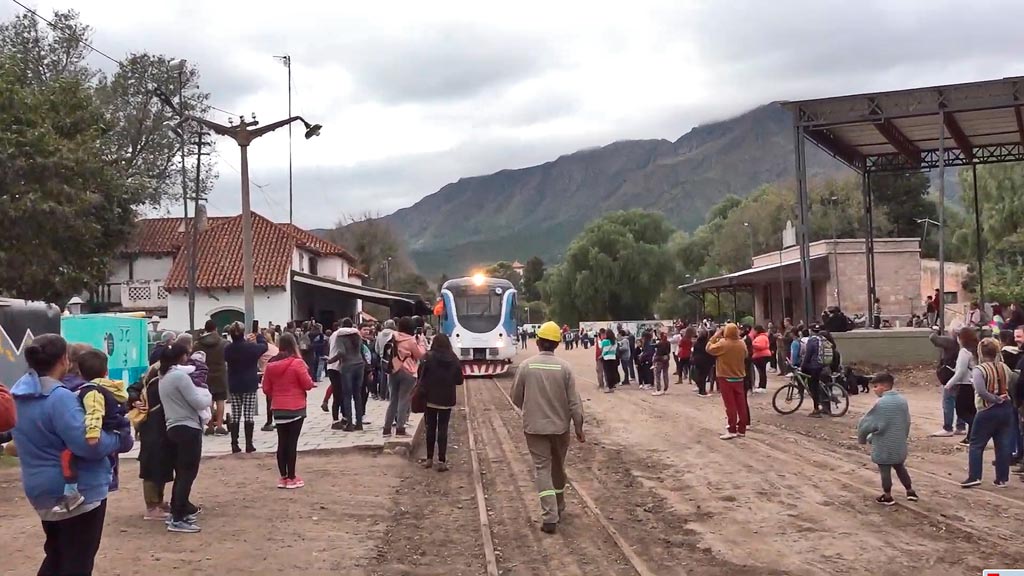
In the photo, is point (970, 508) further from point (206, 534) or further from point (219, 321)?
point (219, 321)

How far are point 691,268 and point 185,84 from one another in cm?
6149

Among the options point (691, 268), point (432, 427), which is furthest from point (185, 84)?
point (691, 268)

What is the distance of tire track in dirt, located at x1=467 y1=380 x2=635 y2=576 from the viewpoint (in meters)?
7.16

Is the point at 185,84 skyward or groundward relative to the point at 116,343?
skyward

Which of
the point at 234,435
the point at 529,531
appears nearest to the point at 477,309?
the point at 234,435

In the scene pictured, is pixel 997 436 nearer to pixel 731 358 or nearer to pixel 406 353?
pixel 731 358

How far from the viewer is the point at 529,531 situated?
8406 millimetres

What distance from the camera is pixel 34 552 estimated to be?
7535 millimetres

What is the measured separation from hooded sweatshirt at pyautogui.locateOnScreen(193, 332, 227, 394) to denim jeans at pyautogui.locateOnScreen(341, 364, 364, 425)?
186cm

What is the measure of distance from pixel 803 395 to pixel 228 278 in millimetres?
25584

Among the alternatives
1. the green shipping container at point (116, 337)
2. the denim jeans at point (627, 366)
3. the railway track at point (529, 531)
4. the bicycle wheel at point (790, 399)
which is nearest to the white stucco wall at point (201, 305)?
the denim jeans at point (627, 366)

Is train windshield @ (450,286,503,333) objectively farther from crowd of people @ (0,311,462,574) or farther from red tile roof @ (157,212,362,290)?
crowd of people @ (0,311,462,574)

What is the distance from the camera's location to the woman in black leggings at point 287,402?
10.1 m

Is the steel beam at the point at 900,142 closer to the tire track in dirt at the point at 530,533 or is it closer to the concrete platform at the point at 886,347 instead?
the concrete platform at the point at 886,347
